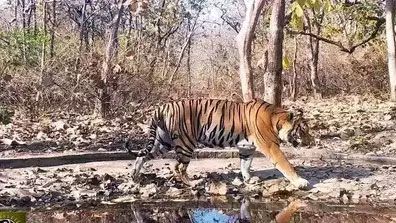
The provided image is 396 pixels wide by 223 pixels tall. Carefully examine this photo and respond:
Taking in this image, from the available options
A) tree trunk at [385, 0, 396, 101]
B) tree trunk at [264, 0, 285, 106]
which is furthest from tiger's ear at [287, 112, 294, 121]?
tree trunk at [385, 0, 396, 101]

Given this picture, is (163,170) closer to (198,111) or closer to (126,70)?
(198,111)

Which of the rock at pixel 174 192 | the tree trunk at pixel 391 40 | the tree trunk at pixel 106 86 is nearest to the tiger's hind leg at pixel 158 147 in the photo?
the rock at pixel 174 192

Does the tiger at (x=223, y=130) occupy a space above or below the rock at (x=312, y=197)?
above

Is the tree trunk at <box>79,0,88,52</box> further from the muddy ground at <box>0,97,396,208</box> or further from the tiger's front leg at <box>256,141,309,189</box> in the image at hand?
the tiger's front leg at <box>256,141,309,189</box>

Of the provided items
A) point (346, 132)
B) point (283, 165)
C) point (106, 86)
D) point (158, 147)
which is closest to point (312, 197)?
point (283, 165)

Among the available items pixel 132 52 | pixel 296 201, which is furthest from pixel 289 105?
pixel 296 201

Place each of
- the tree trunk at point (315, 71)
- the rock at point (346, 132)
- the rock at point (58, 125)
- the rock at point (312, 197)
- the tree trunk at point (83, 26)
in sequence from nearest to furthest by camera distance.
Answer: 1. the rock at point (312, 197)
2. the rock at point (346, 132)
3. the rock at point (58, 125)
4. the tree trunk at point (83, 26)
5. the tree trunk at point (315, 71)

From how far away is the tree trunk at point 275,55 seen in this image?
8125 millimetres

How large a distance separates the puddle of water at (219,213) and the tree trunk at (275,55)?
2.82 metres

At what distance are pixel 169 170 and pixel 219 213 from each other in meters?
1.88

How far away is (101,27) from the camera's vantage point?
529 inches

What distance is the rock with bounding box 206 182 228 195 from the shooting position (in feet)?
19.4

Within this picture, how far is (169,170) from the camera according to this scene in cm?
699

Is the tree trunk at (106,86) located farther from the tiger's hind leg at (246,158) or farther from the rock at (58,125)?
the tiger's hind leg at (246,158)
